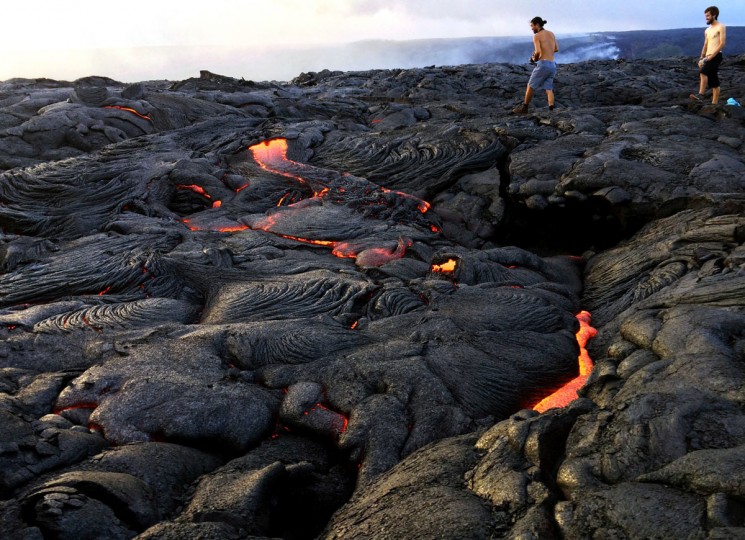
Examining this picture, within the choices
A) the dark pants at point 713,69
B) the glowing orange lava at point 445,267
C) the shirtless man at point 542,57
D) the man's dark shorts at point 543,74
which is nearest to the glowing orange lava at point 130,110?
the shirtless man at point 542,57

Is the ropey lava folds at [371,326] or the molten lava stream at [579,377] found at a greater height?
the ropey lava folds at [371,326]

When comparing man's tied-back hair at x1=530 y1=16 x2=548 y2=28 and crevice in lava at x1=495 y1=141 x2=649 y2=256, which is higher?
man's tied-back hair at x1=530 y1=16 x2=548 y2=28

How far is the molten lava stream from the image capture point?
4887mm

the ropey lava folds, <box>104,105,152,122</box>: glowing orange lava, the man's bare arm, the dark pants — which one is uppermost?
the man's bare arm

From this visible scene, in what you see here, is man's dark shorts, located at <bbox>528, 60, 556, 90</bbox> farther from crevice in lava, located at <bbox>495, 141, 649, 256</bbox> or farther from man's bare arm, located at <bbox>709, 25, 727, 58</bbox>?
crevice in lava, located at <bbox>495, 141, 649, 256</bbox>

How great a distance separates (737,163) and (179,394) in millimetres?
7796

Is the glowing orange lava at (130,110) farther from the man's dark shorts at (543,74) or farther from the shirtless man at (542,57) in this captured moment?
the man's dark shorts at (543,74)

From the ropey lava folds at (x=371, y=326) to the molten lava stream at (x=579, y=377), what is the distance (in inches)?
4.0

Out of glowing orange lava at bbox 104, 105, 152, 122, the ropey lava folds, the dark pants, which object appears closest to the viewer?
the ropey lava folds

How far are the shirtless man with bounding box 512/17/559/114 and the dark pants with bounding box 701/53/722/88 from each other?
10.2ft

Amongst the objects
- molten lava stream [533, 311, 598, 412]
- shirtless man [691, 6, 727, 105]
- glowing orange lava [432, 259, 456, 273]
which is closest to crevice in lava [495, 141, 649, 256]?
molten lava stream [533, 311, 598, 412]

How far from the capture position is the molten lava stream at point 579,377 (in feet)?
16.0

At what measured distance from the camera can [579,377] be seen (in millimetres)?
5297

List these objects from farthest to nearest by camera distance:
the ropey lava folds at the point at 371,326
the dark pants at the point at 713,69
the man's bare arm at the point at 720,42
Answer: the dark pants at the point at 713,69, the man's bare arm at the point at 720,42, the ropey lava folds at the point at 371,326
